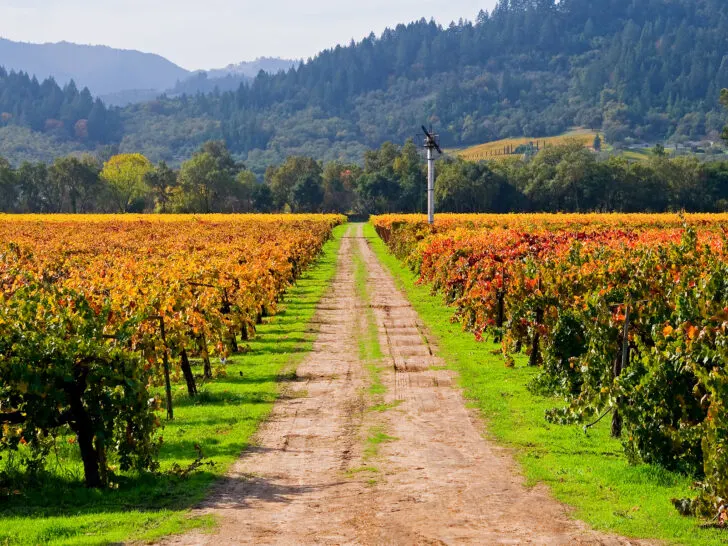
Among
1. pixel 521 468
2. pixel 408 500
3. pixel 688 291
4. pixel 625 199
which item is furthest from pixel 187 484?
pixel 625 199

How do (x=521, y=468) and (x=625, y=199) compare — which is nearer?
(x=521, y=468)

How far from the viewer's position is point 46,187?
5886 inches

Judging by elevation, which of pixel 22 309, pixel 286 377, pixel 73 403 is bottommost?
pixel 286 377

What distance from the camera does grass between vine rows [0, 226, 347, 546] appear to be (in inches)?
345

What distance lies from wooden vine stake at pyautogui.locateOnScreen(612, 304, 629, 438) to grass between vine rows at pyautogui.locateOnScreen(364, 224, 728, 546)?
0.20m

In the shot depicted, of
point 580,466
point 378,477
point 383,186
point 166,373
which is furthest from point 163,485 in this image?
point 383,186

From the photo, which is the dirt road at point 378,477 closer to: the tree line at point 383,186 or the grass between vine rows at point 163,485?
the grass between vine rows at point 163,485

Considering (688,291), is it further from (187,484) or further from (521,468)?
(187,484)

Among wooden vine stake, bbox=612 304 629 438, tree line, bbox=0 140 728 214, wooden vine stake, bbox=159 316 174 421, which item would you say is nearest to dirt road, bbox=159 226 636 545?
wooden vine stake, bbox=159 316 174 421

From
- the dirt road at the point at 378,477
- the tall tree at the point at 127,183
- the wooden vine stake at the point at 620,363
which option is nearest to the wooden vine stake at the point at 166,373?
the dirt road at the point at 378,477

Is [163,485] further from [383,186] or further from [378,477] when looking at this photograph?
Result: [383,186]

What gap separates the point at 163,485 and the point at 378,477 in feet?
8.18

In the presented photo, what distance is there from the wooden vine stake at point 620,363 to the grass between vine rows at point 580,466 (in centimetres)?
20

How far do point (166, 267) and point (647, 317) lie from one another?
10.8 m
